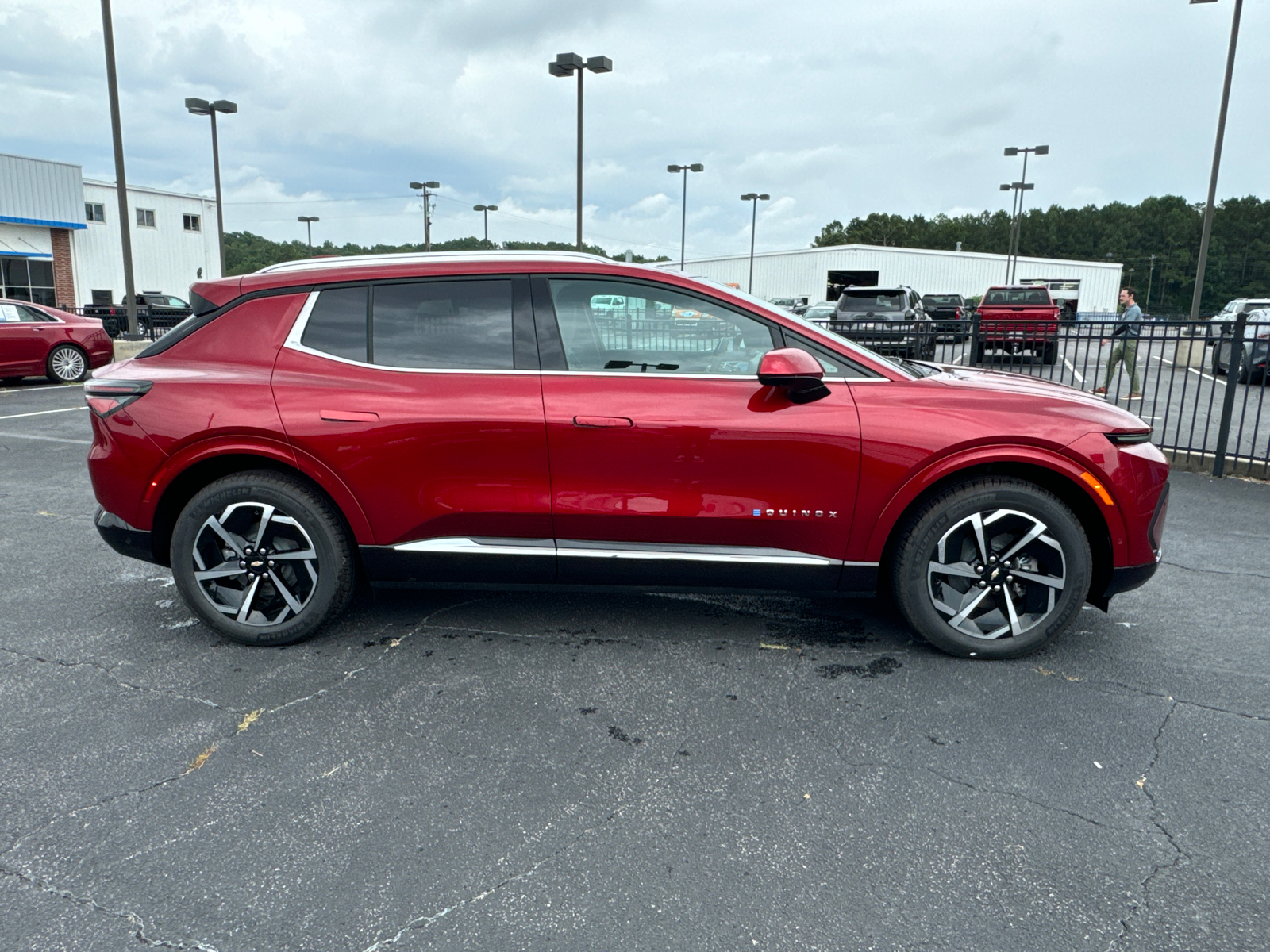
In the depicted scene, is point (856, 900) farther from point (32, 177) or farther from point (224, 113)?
point (32, 177)

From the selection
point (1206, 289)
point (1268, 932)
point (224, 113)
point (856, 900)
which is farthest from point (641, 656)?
point (1206, 289)

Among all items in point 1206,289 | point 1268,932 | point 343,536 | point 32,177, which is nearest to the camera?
point 1268,932

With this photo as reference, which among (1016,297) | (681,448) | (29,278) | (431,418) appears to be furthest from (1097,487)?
(29,278)

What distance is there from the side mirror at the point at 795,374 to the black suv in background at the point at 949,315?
24.3ft

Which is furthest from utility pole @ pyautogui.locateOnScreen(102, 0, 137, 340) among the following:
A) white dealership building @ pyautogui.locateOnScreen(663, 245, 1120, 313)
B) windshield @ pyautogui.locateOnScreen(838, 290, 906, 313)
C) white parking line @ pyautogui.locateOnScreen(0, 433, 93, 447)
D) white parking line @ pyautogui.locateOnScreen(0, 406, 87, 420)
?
white dealership building @ pyautogui.locateOnScreen(663, 245, 1120, 313)

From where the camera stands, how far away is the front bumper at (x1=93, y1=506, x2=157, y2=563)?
12.7 feet

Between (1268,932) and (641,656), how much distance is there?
7.50ft

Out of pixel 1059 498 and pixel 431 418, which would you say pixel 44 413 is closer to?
pixel 431 418

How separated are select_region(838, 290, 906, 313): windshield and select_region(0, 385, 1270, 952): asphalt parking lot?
15967mm

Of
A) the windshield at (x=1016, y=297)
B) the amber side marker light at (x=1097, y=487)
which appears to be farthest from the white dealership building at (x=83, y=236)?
the amber side marker light at (x=1097, y=487)

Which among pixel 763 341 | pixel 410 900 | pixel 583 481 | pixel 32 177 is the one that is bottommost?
pixel 410 900

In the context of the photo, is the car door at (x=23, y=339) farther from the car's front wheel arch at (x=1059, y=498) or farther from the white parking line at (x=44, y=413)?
the car's front wheel arch at (x=1059, y=498)

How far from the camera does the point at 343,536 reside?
12.5 feet

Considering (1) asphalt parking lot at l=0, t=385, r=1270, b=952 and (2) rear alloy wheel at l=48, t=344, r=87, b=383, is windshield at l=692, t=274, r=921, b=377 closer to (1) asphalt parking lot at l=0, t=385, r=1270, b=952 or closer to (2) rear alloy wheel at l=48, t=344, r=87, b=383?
(1) asphalt parking lot at l=0, t=385, r=1270, b=952
